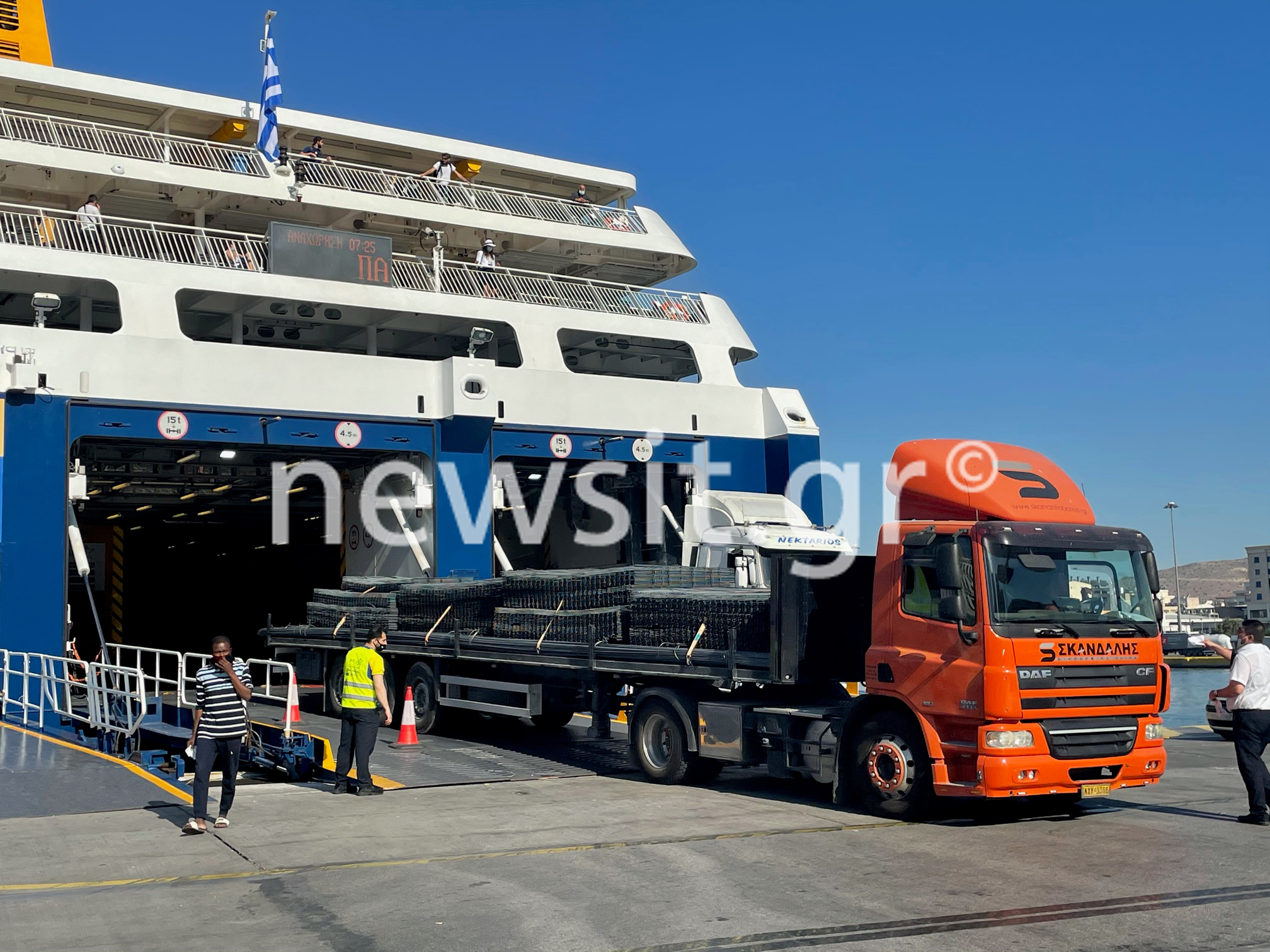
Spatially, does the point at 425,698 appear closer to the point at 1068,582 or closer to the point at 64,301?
the point at 1068,582

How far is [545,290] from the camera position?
26016 millimetres

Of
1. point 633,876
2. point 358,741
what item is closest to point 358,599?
point 358,741

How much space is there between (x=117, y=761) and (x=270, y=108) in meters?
14.4

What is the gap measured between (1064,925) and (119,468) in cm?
2392

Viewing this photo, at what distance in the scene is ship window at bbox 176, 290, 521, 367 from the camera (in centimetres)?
2275

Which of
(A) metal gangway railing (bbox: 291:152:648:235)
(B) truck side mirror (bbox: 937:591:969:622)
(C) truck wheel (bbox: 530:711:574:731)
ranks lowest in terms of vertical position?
(C) truck wheel (bbox: 530:711:574:731)

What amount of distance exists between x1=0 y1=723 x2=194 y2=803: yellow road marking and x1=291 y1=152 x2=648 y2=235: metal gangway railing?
40.9 ft

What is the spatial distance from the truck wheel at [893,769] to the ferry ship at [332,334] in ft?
41.8

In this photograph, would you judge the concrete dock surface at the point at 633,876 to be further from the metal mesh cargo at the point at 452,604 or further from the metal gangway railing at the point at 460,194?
the metal gangway railing at the point at 460,194

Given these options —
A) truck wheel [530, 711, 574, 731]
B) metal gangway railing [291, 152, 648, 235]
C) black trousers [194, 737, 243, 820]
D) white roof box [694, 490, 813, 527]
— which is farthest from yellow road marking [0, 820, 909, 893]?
metal gangway railing [291, 152, 648, 235]

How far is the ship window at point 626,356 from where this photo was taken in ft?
85.0

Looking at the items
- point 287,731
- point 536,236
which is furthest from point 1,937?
point 536,236

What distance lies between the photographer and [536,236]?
2642 centimetres

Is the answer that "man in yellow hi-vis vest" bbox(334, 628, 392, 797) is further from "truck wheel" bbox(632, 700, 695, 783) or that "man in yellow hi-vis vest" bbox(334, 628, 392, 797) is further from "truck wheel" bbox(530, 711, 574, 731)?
"truck wheel" bbox(530, 711, 574, 731)
